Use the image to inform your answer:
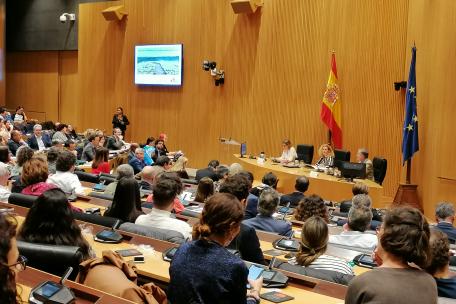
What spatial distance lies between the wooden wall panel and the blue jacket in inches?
248

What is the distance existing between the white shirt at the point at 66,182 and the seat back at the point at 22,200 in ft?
3.98

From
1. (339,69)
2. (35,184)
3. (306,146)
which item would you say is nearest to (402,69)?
(339,69)

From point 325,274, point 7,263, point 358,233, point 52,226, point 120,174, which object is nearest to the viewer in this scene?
point 7,263

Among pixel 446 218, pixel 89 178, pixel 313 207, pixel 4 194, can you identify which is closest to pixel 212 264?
pixel 313 207

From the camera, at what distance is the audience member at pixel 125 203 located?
4656mm

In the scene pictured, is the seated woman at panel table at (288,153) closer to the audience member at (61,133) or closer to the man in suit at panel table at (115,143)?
the man in suit at panel table at (115,143)

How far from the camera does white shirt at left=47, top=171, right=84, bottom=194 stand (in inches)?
237

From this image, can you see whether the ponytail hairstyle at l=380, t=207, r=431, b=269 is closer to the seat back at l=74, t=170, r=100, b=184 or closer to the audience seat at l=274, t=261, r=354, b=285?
the audience seat at l=274, t=261, r=354, b=285

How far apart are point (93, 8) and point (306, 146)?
8568 millimetres

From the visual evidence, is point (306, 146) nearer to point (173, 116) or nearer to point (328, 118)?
point (328, 118)

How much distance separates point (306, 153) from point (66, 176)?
19.6ft

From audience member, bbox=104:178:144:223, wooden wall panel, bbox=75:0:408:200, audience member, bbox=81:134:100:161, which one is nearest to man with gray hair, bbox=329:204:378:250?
audience member, bbox=104:178:144:223

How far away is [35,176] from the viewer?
4992mm

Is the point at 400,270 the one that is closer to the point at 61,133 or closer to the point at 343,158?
the point at 343,158
